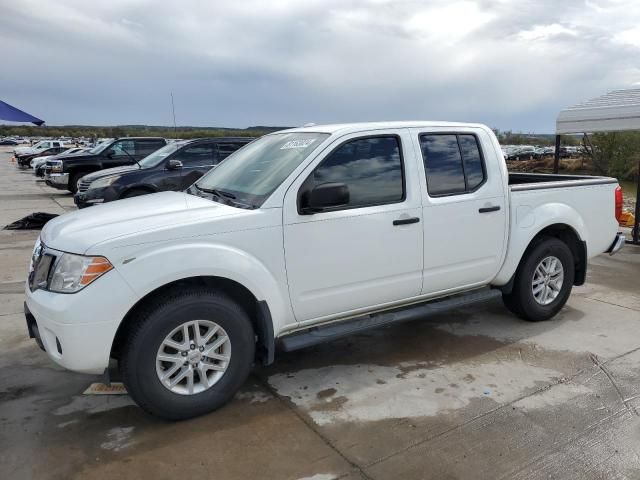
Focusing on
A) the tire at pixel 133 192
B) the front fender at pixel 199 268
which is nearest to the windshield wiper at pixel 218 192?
the front fender at pixel 199 268

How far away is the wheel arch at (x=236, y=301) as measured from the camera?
3168 mm

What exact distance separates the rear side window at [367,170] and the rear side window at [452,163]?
11.6 inches

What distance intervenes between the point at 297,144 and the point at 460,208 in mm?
1421

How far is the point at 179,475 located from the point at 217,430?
1.50ft

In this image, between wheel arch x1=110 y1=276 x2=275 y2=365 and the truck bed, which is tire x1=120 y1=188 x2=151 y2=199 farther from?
wheel arch x1=110 y1=276 x2=275 y2=365

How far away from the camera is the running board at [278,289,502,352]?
11.9ft

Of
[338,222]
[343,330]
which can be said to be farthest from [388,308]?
[338,222]

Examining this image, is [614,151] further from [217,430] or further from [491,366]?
[217,430]

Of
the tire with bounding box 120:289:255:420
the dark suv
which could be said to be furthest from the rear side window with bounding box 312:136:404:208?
the dark suv

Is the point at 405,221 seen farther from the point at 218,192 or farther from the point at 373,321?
the point at 218,192

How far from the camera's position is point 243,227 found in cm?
335

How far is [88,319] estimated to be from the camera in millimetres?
2955

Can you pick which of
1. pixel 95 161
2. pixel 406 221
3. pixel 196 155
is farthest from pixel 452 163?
pixel 95 161

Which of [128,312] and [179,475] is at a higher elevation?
[128,312]
